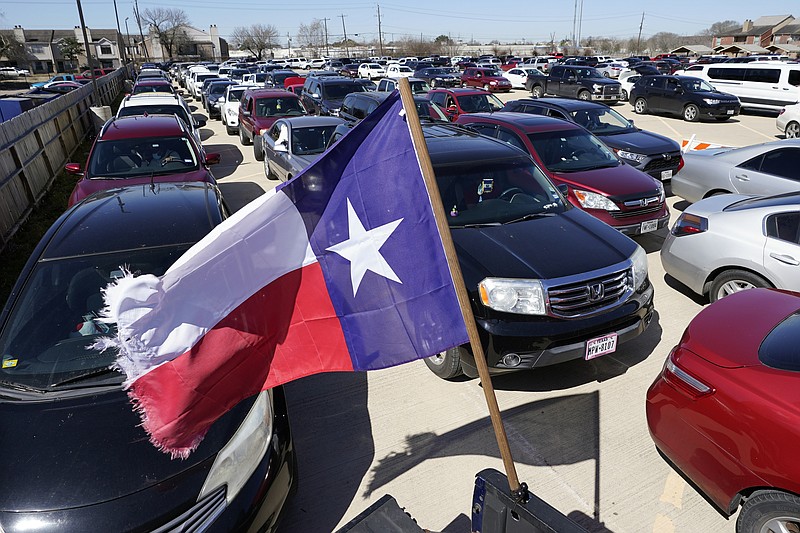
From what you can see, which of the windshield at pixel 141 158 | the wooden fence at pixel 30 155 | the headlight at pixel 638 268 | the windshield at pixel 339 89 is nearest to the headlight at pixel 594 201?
the headlight at pixel 638 268

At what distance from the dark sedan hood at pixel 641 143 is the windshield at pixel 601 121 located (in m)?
0.20

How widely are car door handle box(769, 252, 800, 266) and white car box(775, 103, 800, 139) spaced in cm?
1240

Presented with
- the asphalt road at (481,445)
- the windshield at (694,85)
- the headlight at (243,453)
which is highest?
the windshield at (694,85)

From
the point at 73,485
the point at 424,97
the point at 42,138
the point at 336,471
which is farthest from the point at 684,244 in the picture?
the point at 42,138

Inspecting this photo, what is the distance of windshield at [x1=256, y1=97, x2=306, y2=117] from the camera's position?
14.2m

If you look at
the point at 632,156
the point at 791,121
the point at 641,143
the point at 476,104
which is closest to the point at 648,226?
the point at 632,156

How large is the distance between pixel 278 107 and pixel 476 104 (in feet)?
18.0

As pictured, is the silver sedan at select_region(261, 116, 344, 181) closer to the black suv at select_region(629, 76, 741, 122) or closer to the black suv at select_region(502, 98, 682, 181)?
the black suv at select_region(502, 98, 682, 181)

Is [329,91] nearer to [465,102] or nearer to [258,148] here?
[258,148]

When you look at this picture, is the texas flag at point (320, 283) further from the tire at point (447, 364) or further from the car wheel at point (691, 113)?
the car wheel at point (691, 113)

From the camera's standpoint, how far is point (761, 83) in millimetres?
20594

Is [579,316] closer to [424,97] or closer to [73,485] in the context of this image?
[73,485]

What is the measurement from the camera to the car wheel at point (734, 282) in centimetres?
519

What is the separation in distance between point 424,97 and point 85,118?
1347 centimetres
